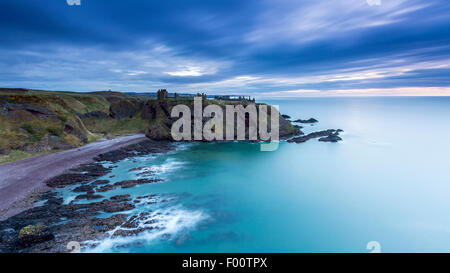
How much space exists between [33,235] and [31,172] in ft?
50.5

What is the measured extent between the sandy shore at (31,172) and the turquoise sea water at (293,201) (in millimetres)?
3855

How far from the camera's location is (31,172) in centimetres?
2641

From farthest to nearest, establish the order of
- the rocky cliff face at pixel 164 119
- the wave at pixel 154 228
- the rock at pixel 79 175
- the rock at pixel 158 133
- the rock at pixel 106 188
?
the rocky cliff face at pixel 164 119 → the rock at pixel 158 133 → the rock at pixel 79 175 → the rock at pixel 106 188 → the wave at pixel 154 228

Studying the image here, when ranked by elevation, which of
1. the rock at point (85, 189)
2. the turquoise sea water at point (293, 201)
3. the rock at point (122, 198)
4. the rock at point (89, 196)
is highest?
the rock at point (85, 189)

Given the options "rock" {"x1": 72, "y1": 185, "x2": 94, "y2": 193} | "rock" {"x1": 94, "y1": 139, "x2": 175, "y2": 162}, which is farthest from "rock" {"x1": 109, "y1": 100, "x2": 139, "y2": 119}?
"rock" {"x1": 72, "y1": 185, "x2": 94, "y2": 193}

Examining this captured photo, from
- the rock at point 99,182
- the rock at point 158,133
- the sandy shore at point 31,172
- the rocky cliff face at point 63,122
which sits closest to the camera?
the sandy shore at point 31,172

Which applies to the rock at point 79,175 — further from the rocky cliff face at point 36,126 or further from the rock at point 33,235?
the rocky cliff face at point 36,126

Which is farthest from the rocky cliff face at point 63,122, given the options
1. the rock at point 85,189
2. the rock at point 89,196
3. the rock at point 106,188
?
the rock at point 89,196

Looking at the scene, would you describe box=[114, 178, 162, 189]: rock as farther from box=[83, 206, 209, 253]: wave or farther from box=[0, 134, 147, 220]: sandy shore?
box=[0, 134, 147, 220]: sandy shore

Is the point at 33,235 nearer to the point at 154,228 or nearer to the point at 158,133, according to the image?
the point at 154,228

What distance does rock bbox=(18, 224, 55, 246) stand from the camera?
14.6m

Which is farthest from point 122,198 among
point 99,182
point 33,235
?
point 33,235

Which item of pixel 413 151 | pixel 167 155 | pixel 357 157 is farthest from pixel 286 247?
pixel 413 151

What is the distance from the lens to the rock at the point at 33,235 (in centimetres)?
1462
